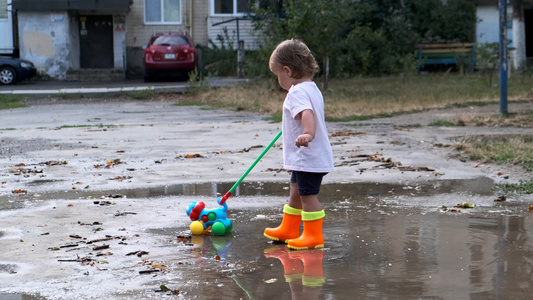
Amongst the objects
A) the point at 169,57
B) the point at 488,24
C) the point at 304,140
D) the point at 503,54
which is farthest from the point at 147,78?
the point at 304,140

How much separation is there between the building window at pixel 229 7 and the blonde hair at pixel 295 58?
2734 cm

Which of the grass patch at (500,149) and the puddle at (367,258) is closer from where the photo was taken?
the puddle at (367,258)

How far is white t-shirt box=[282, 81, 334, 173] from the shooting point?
4.99m

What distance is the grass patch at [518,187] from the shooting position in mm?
6529

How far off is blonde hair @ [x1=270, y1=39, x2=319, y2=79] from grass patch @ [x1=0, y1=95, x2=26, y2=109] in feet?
48.8

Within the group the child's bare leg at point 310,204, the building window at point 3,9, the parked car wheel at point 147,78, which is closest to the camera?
the child's bare leg at point 310,204

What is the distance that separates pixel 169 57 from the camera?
26703mm

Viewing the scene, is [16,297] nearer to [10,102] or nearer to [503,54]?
[503,54]

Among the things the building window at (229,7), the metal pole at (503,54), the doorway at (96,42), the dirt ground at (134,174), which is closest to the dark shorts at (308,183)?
the dirt ground at (134,174)

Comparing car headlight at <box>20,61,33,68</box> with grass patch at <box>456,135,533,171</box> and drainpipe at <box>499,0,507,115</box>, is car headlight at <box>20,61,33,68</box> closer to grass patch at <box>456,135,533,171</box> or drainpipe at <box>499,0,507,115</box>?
drainpipe at <box>499,0,507,115</box>

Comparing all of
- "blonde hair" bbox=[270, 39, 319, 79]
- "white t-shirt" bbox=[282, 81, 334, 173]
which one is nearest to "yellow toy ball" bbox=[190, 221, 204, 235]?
"white t-shirt" bbox=[282, 81, 334, 173]

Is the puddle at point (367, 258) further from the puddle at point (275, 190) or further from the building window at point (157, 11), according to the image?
the building window at point (157, 11)

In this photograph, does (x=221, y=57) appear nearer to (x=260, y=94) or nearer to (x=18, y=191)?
(x=260, y=94)

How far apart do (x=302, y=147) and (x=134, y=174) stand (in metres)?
3.45
